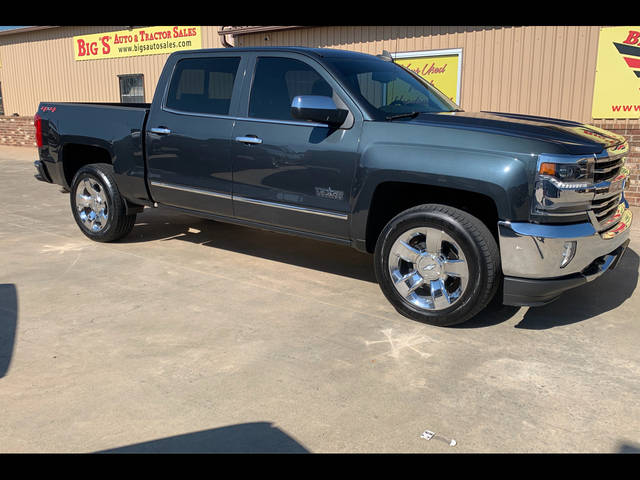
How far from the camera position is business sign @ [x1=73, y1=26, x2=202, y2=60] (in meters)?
15.2

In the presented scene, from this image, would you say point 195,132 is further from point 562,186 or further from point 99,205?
point 562,186

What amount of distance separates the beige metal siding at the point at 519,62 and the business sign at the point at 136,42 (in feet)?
19.8

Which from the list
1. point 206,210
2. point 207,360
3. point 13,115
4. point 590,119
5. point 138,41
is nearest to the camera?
point 207,360

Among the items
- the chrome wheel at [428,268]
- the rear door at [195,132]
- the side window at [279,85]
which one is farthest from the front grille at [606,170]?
the rear door at [195,132]

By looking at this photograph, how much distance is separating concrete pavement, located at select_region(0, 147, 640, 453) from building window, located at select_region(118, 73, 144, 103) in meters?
11.8

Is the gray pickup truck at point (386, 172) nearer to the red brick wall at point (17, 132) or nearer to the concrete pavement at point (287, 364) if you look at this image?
the concrete pavement at point (287, 364)

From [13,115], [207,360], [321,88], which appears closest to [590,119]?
[321,88]

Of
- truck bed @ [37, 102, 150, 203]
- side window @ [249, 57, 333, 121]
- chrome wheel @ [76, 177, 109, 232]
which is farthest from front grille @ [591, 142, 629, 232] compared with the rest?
chrome wheel @ [76, 177, 109, 232]

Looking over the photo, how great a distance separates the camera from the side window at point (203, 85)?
210 inches

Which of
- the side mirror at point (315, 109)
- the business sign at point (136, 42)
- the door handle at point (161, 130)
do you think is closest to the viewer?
the side mirror at point (315, 109)

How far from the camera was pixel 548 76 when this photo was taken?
31.5ft

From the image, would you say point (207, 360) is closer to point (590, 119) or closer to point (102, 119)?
point (102, 119)
